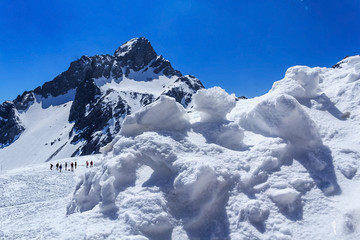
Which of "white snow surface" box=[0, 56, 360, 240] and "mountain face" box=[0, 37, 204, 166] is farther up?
"mountain face" box=[0, 37, 204, 166]

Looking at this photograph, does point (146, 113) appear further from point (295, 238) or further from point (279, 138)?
point (295, 238)

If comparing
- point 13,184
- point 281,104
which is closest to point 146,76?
point 13,184

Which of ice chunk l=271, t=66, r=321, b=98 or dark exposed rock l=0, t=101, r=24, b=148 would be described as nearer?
ice chunk l=271, t=66, r=321, b=98

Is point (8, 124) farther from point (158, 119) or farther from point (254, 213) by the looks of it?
point (254, 213)

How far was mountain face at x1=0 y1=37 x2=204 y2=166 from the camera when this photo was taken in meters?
127

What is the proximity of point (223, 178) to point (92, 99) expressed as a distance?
157318mm

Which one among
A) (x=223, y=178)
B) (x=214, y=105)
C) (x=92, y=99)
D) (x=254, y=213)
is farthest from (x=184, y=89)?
(x=254, y=213)

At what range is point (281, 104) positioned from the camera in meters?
13.7

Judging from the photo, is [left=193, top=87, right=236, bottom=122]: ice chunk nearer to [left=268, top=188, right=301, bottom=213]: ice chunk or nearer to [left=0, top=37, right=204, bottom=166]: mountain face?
[left=268, top=188, right=301, bottom=213]: ice chunk

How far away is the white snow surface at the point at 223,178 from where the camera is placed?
9.40 meters

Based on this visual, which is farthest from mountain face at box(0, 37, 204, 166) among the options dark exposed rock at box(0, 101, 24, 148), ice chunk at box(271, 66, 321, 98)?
ice chunk at box(271, 66, 321, 98)

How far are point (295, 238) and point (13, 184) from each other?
2523 cm

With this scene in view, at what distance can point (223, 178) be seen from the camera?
10781 mm

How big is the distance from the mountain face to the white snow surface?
101 meters
